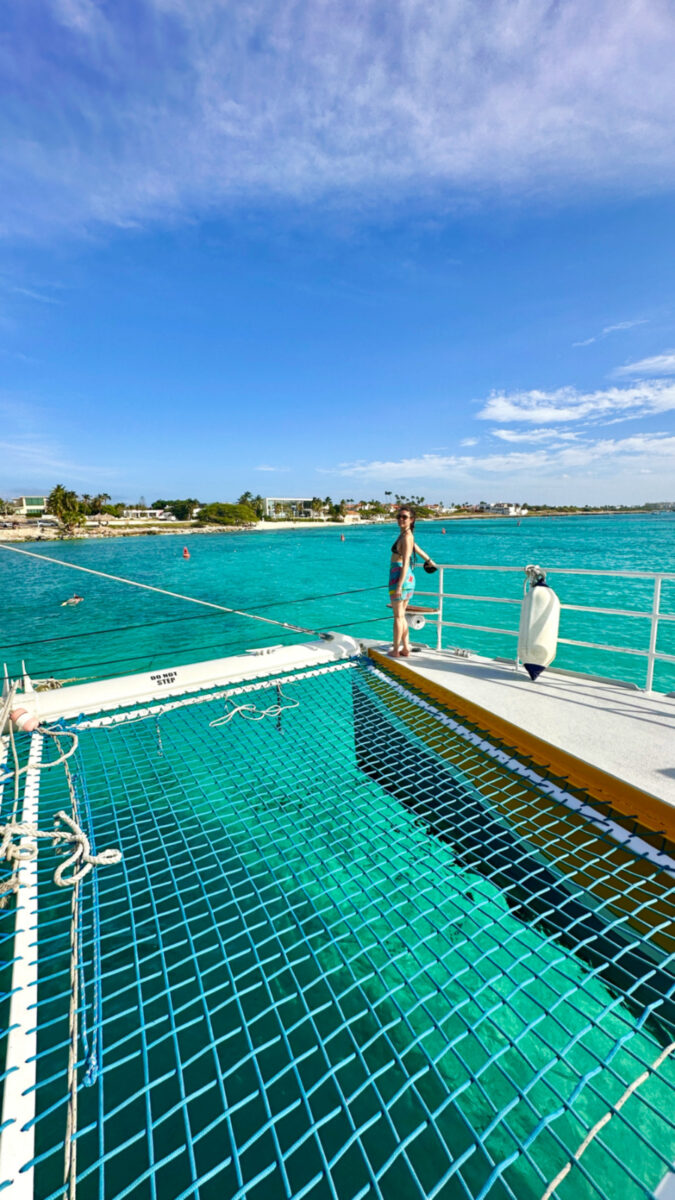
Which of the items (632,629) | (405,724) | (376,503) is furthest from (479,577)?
(376,503)

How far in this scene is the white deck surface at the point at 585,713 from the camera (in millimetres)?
3129

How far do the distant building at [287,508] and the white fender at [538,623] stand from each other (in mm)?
138565

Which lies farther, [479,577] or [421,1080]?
A: [479,577]

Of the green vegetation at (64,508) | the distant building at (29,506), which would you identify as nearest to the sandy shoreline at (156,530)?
the green vegetation at (64,508)

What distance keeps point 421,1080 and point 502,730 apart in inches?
→ 83.1

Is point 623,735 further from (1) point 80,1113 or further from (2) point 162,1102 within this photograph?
(1) point 80,1113

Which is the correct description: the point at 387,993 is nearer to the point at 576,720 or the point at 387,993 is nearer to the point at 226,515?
the point at 576,720

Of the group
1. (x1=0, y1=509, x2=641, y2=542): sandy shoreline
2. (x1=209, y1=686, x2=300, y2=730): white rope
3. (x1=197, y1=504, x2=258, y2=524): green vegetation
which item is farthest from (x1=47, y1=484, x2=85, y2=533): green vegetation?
(x1=209, y1=686, x2=300, y2=730): white rope

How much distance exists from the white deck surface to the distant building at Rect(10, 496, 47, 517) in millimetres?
134147

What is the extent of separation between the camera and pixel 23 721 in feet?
14.1

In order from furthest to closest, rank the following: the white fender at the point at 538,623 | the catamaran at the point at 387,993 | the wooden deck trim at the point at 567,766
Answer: the white fender at the point at 538,623 → the wooden deck trim at the point at 567,766 → the catamaran at the point at 387,993

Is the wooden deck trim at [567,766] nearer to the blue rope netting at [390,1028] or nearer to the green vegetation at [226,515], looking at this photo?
the blue rope netting at [390,1028]

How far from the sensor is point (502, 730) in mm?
3797

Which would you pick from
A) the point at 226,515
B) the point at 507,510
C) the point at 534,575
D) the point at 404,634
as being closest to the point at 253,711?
the point at 404,634
